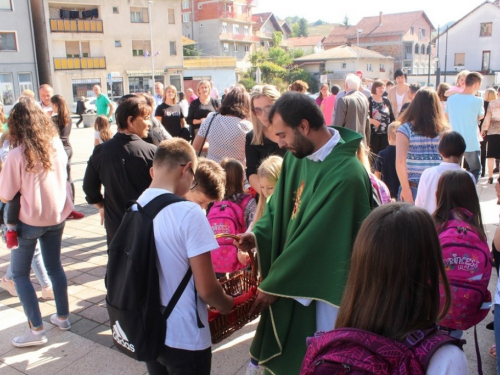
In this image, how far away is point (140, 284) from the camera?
2074 mm

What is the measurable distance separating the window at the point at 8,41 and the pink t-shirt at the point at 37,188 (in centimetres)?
3361

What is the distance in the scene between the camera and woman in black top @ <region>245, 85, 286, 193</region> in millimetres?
4031

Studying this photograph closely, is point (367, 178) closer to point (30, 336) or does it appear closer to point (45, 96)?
point (30, 336)

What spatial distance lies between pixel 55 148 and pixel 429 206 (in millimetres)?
3069

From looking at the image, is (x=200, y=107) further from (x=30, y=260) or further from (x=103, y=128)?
(x=30, y=260)

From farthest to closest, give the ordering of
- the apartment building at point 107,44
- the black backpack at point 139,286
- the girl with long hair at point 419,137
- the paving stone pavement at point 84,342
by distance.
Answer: the apartment building at point 107,44, the girl with long hair at point 419,137, the paving stone pavement at point 84,342, the black backpack at point 139,286

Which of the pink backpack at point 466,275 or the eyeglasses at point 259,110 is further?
the eyeglasses at point 259,110

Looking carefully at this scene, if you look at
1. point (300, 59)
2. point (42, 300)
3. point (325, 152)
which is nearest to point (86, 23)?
point (300, 59)

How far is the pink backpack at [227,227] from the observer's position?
11.6ft

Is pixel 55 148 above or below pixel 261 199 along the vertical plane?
above

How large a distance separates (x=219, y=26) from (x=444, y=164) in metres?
59.6

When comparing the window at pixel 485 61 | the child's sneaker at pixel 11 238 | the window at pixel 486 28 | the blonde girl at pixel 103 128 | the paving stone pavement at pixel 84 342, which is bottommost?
the paving stone pavement at pixel 84 342

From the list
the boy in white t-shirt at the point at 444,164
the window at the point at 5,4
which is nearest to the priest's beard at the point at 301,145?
the boy in white t-shirt at the point at 444,164

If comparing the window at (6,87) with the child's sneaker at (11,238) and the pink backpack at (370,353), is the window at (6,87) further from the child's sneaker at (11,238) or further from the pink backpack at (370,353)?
the pink backpack at (370,353)
